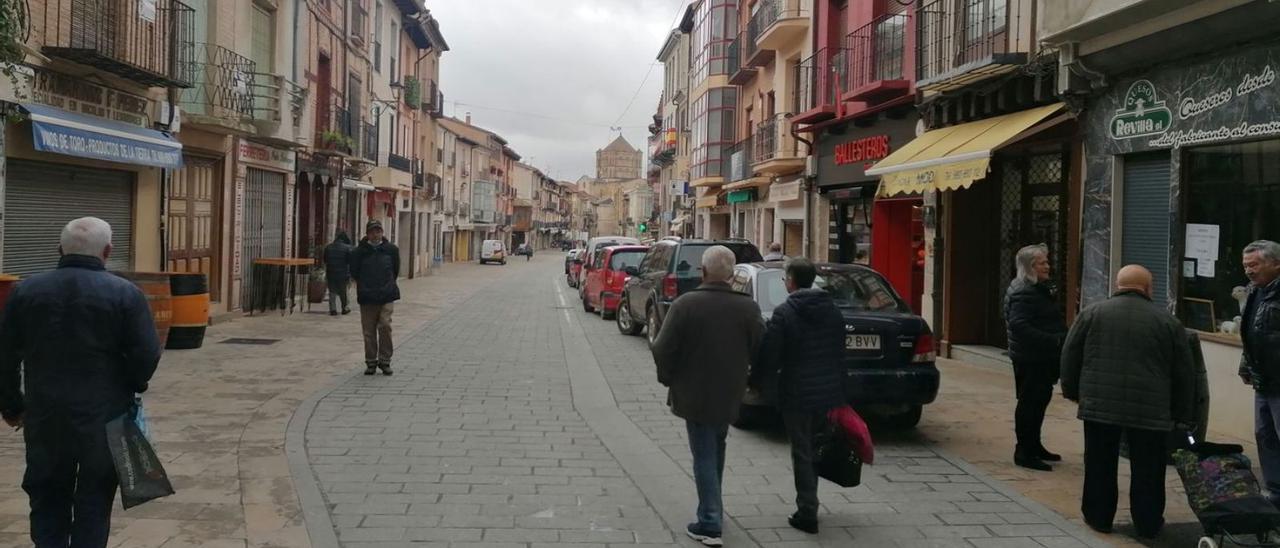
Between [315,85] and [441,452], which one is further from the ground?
[315,85]

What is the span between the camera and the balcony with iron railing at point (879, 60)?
16781 mm

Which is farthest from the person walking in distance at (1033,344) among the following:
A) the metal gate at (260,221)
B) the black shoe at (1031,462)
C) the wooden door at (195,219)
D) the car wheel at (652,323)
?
the metal gate at (260,221)

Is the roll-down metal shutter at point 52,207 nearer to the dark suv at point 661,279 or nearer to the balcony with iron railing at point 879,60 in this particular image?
the dark suv at point 661,279

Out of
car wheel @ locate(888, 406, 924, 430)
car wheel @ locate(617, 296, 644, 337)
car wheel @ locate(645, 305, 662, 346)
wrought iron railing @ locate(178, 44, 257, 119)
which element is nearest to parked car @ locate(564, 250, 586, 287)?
car wheel @ locate(617, 296, 644, 337)

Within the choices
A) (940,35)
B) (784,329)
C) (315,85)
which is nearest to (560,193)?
(315,85)

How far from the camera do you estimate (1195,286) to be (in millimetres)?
9156

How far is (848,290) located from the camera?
913 centimetres

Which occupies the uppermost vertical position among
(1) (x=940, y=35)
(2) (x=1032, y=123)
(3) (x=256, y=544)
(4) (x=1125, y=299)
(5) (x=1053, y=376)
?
(1) (x=940, y=35)

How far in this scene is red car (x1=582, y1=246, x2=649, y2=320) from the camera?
2136cm

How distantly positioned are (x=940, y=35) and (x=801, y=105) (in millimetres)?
7986

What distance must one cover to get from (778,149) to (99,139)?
16128mm

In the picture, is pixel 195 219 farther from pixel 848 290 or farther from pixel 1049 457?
pixel 1049 457

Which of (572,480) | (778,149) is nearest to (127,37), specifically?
(572,480)

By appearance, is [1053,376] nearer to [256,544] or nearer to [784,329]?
[784,329]
